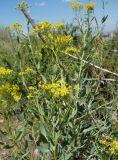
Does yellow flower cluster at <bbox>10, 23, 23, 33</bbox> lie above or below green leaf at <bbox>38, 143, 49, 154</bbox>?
above

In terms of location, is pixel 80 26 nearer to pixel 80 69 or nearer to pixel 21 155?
pixel 80 69

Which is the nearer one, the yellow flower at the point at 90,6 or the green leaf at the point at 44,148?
the green leaf at the point at 44,148

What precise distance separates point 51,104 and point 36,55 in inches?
28.6

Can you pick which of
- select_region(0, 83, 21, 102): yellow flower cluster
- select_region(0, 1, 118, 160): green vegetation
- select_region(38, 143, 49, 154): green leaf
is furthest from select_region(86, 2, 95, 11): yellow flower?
select_region(38, 143, 49, 154): green leaf

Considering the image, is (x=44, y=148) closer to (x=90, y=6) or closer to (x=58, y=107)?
(x=58, y=107)

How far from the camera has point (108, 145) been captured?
7.13 feet

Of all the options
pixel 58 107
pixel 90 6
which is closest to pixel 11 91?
pixel 58 107

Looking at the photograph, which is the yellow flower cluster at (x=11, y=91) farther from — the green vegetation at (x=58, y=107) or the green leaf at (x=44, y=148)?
the green leaf at (x=44, y=148)

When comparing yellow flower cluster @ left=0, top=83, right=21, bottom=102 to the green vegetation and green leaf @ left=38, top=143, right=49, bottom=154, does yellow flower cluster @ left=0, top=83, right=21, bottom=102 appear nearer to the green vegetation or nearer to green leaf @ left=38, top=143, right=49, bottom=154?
the green vegetation

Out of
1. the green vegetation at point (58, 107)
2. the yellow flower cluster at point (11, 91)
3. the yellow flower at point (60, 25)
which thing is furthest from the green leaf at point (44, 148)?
the yellow flower at point (60, 25)

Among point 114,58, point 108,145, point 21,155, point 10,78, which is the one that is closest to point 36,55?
point 10,78

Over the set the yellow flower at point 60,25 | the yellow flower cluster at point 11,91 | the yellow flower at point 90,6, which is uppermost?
the yellow flower at point 90,6

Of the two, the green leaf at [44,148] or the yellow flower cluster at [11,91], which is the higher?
the yellow flower cluster at [11,91]

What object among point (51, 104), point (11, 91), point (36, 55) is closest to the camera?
point (51, 104)
